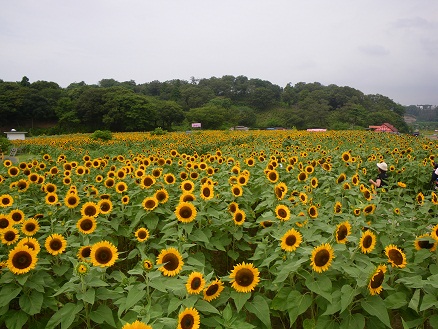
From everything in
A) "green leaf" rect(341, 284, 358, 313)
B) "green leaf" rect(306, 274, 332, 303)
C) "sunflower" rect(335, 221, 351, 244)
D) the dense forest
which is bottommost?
"green leaf" rect(306, 274, 332, 303)

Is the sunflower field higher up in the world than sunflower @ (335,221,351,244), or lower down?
lower down

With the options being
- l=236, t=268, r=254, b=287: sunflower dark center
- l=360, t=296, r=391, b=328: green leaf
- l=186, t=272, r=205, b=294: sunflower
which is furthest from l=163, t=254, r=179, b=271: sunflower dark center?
l=360, t=296, r=391, b=328: green leaf

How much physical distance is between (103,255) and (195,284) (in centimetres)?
89

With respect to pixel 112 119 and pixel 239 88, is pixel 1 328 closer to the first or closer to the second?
pixel 112 119

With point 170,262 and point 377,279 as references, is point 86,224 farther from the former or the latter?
point 377,279

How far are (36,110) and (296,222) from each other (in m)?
61.4

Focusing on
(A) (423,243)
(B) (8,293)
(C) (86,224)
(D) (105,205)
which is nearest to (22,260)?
(B) (8,293)

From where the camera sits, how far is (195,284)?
83.4 inches

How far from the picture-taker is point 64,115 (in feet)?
172

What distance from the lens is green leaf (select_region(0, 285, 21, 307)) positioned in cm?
238

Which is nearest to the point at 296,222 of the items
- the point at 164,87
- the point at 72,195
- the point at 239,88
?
the point at 72,195

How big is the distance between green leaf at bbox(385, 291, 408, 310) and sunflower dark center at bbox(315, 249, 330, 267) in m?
0.53

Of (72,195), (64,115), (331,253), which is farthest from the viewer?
(64,115)

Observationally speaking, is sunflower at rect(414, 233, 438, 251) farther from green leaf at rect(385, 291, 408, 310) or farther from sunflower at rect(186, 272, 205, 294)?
sunflower at rect(186, 272, 205, 294)
